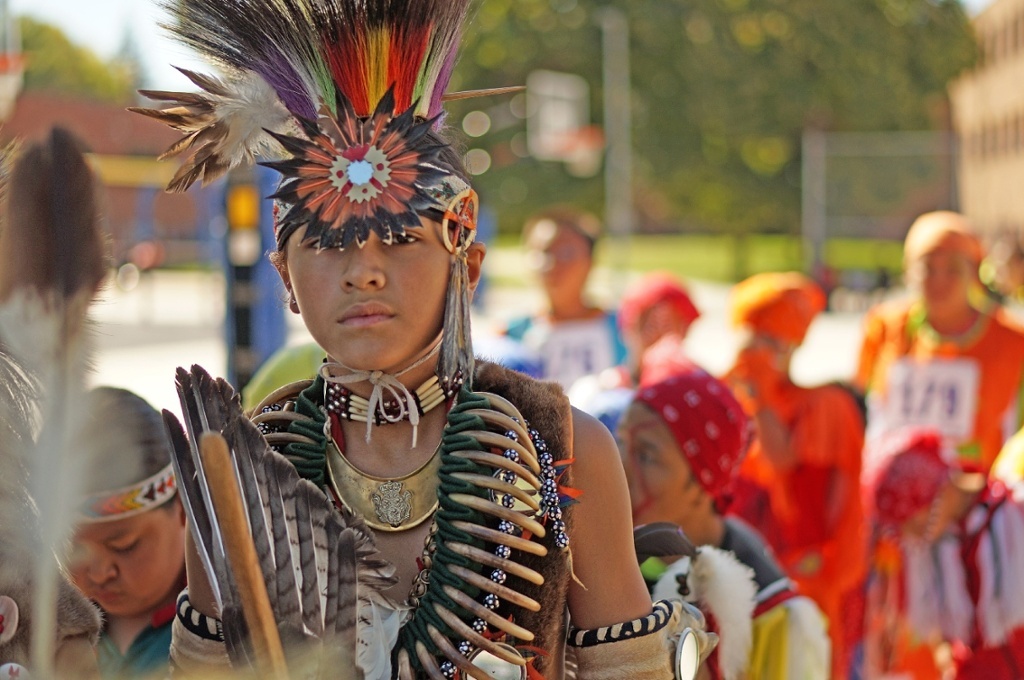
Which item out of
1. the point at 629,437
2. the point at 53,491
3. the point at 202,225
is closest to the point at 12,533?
the point at 53,491

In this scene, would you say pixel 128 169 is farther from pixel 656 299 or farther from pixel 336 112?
pixel 336 112

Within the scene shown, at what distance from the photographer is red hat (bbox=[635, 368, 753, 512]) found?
10.2ft

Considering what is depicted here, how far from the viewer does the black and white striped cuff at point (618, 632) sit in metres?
1.82

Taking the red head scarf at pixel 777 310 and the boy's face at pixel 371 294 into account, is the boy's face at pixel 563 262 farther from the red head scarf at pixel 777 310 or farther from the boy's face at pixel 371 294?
the boy's face at pixel 371 294

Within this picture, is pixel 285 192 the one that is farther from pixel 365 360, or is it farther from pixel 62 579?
pixel 62 579

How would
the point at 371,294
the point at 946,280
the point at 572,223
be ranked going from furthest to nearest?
the point at 572,223 < the point at 946,280 < the point at 371,294

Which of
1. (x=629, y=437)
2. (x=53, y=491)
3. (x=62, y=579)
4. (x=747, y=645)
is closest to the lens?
(x=53, y=491)

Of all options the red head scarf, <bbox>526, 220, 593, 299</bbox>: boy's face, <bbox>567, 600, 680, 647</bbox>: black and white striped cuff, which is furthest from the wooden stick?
<bbox>526, 220, 593, 299</bbox>: boy's face

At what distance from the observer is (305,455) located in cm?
188

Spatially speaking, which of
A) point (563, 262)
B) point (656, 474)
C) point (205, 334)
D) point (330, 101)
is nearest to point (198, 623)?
point (330, 101)

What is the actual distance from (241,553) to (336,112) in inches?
26.0

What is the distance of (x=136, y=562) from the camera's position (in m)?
2.56

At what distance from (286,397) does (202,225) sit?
27.2 m

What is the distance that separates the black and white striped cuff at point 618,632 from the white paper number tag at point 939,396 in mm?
4124
